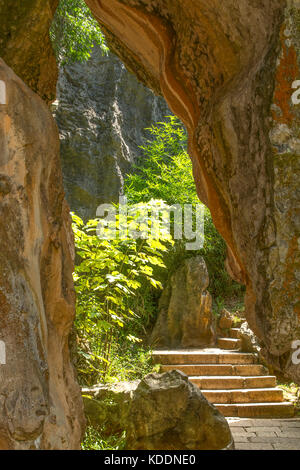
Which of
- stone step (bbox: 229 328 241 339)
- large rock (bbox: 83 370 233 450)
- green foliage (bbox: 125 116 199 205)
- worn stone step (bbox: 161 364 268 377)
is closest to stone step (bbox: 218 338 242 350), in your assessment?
stone step (bbox: 229 328 241 339)

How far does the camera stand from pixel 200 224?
10.3 metres

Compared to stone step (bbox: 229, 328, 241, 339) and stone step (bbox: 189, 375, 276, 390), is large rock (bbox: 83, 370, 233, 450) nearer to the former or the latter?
stone step (bbox: 189, 375, 276, 390)

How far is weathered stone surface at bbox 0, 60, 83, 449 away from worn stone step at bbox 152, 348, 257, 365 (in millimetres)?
4499

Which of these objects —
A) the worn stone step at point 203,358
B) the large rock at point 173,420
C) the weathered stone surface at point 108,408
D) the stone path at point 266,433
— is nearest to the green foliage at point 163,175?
the worn stone step at point 203,358

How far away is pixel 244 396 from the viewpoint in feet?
20.0

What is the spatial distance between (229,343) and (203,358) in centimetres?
123

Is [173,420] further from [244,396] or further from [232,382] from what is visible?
[232,382]

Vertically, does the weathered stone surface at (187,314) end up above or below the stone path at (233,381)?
above

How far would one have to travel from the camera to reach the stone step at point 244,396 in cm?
605

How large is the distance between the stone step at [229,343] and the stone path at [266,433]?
2253mm

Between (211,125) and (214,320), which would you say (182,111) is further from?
(214,320)

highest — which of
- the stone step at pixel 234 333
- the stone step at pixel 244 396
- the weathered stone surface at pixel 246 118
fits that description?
the weathered stone surface at pixel 246 118

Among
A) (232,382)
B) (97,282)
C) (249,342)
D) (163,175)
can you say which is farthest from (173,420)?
(163,175)

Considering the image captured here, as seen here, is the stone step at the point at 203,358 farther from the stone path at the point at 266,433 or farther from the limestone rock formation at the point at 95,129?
the limestone rock formation at the point at 95,129
